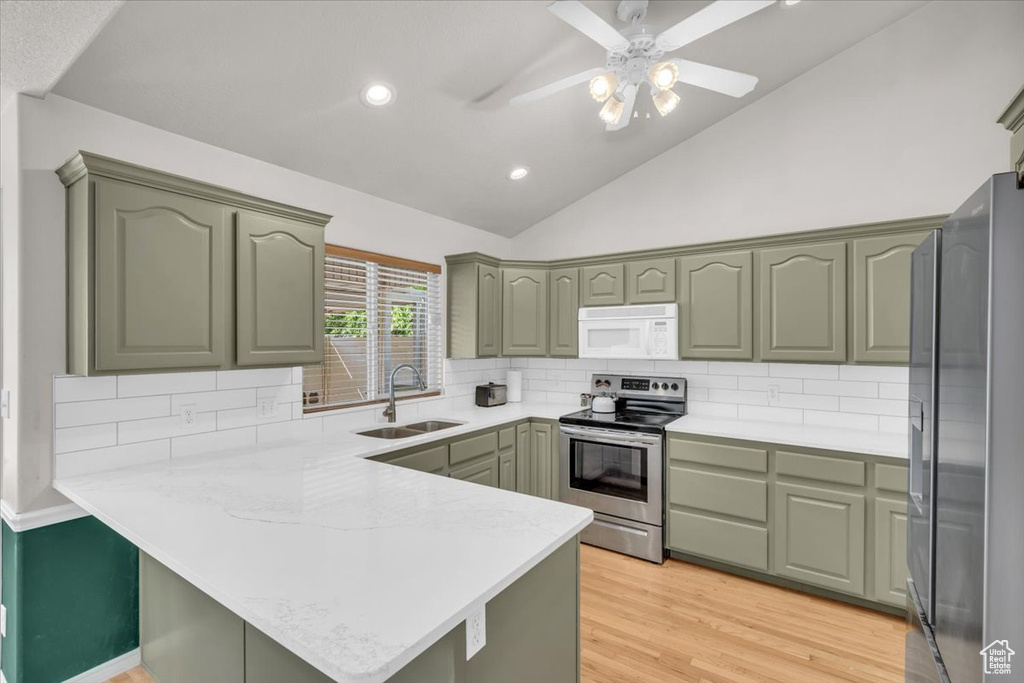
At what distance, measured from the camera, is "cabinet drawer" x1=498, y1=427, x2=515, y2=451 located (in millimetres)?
3480

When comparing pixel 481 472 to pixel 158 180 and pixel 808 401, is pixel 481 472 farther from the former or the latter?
pixel 158 180

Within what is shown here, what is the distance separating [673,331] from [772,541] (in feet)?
4.65

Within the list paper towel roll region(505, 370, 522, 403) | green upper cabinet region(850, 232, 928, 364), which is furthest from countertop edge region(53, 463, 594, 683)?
paper towel roll region(505, 370, 522, 403)

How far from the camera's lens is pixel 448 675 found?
1028 mm

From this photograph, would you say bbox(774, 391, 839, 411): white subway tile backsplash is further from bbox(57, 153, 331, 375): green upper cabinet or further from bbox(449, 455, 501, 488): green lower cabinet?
bbox(57, 153, 331, 375): green upper cabinet

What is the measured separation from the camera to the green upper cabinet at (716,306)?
10.3 ft

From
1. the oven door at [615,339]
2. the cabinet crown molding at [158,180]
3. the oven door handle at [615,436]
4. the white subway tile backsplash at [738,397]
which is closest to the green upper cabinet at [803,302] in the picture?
the white subway tile backsplash at [738,397]

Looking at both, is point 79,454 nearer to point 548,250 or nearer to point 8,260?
point 8,260

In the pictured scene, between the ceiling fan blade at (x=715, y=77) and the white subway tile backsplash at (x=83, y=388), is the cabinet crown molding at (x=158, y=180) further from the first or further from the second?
the ceiling fan blade at (x=715, y=77)

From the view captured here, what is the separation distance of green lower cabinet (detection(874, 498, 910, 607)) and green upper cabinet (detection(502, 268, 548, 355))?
2.42 m

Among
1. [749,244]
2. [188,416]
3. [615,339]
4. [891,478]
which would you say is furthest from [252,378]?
[891,478]

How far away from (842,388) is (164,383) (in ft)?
12.6

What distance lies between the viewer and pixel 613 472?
3373 mm

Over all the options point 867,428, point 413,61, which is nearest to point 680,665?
point 867,428
